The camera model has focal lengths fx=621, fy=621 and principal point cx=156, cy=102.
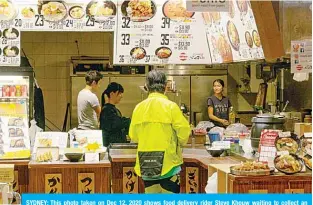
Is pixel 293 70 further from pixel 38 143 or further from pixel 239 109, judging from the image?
pixel 239 109

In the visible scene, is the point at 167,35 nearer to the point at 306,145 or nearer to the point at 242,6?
the point at 242,6

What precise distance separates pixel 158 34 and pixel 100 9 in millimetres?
719

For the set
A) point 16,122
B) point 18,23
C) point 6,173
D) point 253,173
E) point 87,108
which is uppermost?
point 18,23

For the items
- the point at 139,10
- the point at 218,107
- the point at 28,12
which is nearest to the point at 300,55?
the point at 139,10

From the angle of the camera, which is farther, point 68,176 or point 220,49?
point 220,49

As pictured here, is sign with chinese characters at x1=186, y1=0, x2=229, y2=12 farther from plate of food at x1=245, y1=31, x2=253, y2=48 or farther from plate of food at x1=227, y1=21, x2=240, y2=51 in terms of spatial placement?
plate of food at x1=227, y1=21, x2=240, y2=51

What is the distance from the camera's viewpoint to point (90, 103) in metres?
7.75

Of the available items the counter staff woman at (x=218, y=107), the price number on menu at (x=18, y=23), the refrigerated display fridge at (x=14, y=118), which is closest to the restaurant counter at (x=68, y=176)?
the refrigerated display fridge at (x=14, y=118)

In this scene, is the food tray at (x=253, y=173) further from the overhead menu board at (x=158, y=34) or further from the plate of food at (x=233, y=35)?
the overhead menu board at (x=158, y=34)

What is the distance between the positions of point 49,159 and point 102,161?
543 millimetres

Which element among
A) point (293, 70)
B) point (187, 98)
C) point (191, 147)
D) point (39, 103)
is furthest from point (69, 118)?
point (293, 70)

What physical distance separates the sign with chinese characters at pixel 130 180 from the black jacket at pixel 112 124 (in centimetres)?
98

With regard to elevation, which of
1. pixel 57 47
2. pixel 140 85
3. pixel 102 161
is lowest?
pixel 102 161

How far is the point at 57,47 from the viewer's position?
11102mm
